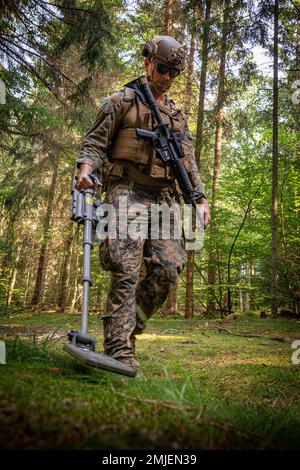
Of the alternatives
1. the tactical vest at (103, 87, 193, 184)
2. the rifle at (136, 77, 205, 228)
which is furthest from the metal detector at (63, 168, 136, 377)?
the rifle at (136, 77, 205, 228)

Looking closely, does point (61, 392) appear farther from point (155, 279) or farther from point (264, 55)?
point (264, 55)

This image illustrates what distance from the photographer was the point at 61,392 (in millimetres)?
1349

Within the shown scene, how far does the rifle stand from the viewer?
10.8 ft

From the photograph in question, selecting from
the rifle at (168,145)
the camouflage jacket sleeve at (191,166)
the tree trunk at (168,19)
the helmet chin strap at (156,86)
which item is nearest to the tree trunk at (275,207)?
the tree trunk at (168,19)

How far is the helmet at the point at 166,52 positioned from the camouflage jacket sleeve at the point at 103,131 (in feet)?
1.73

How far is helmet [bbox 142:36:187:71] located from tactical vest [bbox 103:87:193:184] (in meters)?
0.40

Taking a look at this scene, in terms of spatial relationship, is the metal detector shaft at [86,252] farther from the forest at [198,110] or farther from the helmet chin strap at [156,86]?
the helmet chin strap at [156,86]

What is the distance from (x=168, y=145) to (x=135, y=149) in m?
0.37

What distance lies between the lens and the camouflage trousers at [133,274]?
2.75 m

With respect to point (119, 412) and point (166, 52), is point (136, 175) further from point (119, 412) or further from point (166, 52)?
point (119, 412)

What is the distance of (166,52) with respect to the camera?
10.8 ft

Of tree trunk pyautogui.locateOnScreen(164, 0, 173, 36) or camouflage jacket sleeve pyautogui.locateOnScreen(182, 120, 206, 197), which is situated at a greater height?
tree trunk pyautogui.locateOnScreen(164, 0, 173, 36)

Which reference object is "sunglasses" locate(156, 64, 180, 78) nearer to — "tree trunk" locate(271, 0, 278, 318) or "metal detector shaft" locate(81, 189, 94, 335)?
"metal detector shaft" locate(81, 189, 94, 335)

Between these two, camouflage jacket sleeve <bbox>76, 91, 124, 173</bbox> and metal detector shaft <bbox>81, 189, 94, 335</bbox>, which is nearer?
metal detector shaft <bbox>81, 189, 94, 335</bbox>
